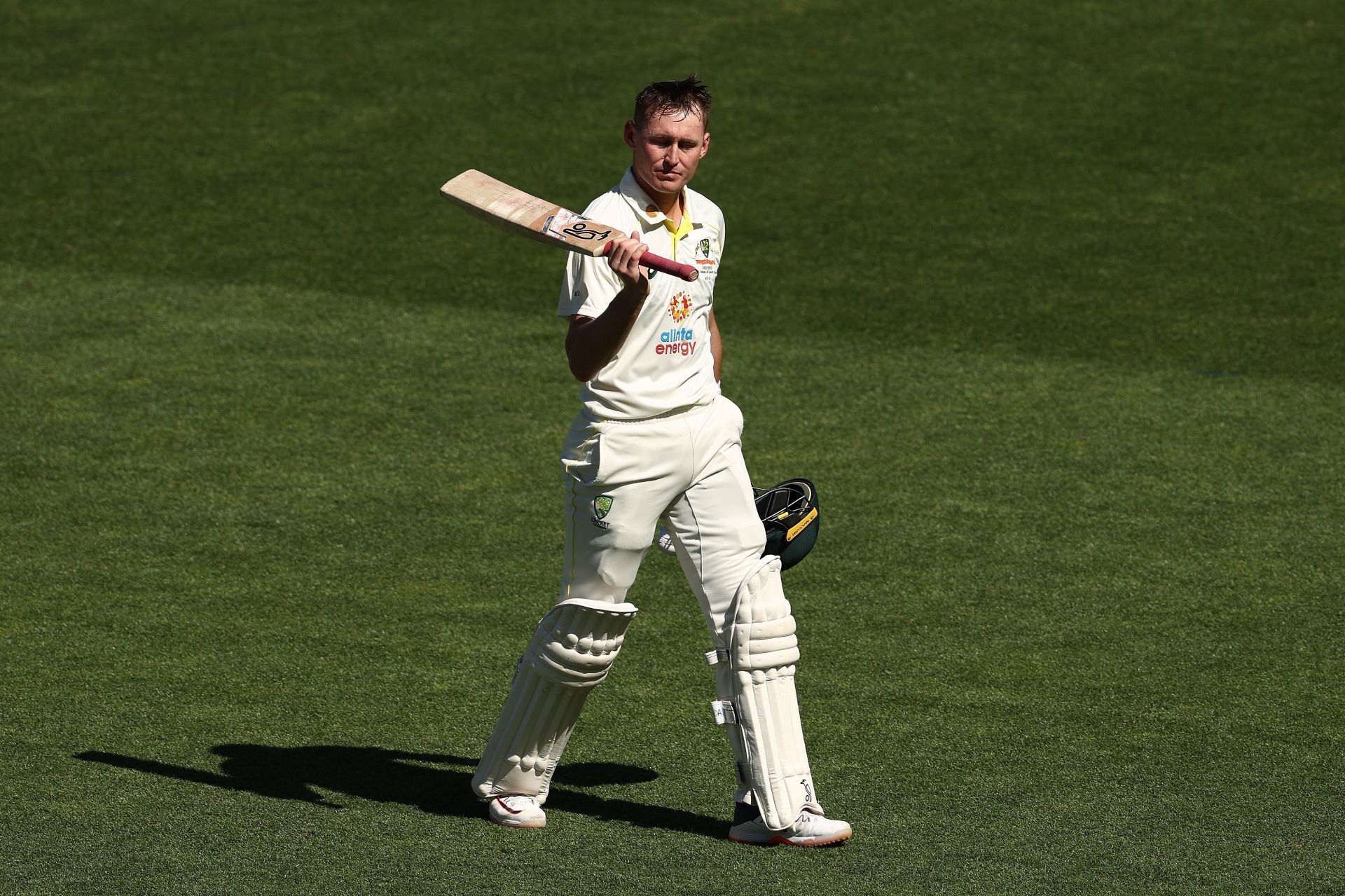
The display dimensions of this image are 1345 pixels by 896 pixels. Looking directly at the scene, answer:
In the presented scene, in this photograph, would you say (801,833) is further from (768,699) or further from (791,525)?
(791,525)

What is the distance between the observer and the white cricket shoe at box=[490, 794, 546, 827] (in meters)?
4.52

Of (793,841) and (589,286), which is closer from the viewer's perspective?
(589,286)

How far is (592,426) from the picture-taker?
4375mm

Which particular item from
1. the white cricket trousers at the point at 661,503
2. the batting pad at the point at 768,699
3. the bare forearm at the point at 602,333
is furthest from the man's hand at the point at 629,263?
the batting pad at the point at 768,699

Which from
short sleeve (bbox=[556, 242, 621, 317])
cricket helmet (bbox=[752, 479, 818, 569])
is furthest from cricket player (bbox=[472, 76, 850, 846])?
cricket helmet (bbox=[752, 479, 818, 569])

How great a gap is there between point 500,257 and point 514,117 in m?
2.42

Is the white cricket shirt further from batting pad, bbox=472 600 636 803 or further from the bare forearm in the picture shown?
batting pad, bbox=472 600 636 803

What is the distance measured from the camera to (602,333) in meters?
4.17

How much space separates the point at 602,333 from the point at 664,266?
0.24 meters

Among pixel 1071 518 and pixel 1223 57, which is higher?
pixel 1223 57

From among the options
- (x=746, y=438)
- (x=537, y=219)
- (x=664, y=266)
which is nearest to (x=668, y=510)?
(x=664, y=266)

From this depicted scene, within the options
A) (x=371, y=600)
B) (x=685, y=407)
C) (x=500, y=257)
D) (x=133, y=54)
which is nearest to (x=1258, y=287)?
(x=500, y=257)

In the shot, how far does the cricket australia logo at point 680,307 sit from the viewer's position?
4.37 m

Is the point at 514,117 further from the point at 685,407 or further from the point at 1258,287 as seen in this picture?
the point at 685,407
